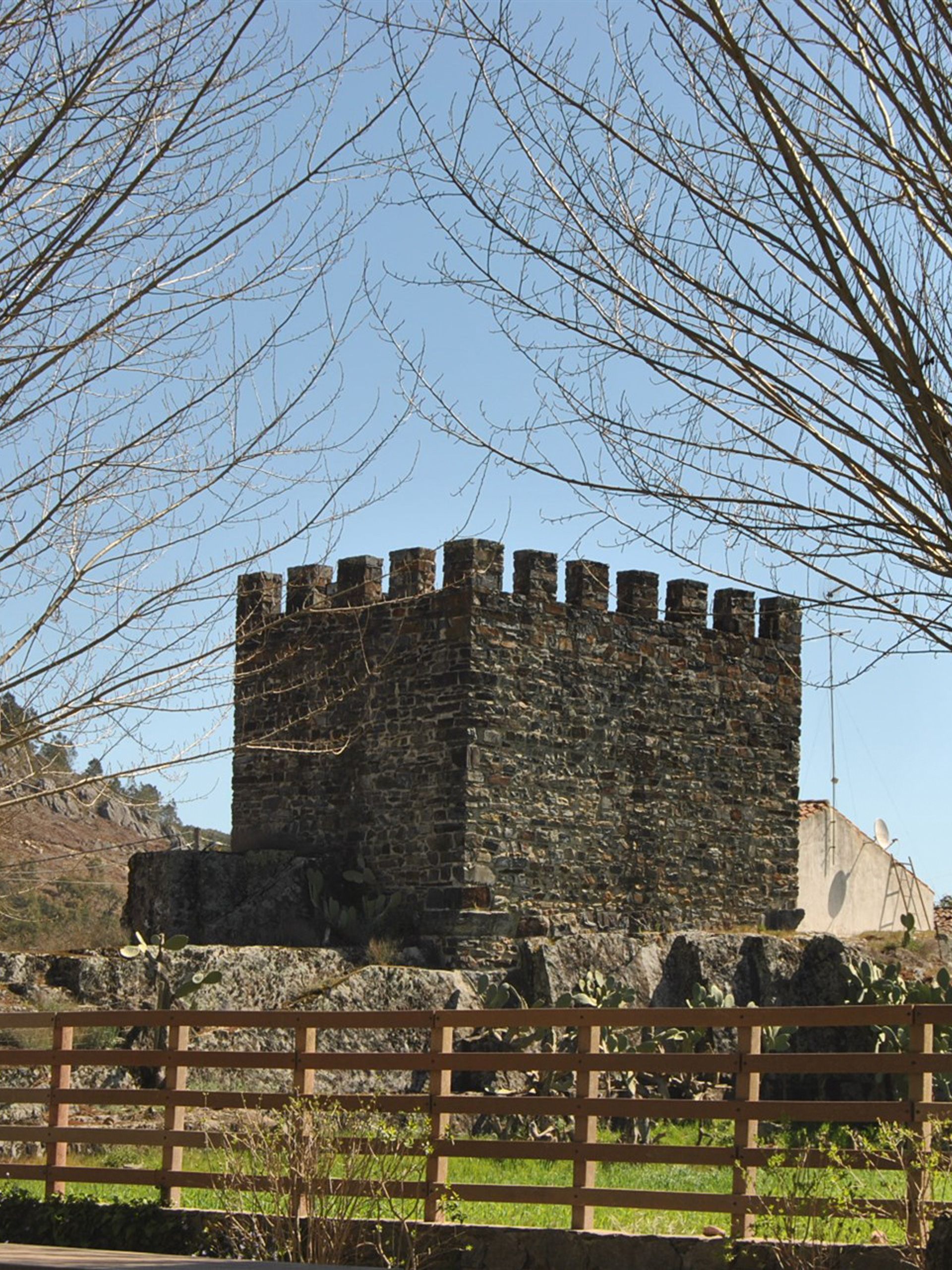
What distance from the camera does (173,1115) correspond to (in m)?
9.92

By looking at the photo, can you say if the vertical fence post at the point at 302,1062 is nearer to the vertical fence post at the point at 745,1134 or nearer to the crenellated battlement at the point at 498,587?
the vertical fence post at the point at 745,1134

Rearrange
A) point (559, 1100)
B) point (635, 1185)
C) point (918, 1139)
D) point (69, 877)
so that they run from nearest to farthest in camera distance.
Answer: point (918, 1139) → point (559, 1100) → point (635, 1185) → point (69, 877)

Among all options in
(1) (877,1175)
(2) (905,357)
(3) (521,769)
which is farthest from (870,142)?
(3) (521,769)

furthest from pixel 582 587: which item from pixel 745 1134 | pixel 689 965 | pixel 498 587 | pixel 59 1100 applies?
pixel 745 1134

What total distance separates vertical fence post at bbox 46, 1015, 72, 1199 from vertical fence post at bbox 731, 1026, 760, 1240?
12.6 feet

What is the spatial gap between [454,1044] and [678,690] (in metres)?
6.09

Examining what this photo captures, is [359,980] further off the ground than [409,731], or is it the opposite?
[409,731]

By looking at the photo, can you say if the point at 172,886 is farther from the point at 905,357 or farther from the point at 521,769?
the point at 905,357

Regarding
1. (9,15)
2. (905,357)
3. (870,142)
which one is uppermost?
(9,15)

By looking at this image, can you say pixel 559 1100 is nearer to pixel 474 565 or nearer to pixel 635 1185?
pixel 635 1185

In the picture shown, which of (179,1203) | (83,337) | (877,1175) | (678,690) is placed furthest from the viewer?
(678,690)

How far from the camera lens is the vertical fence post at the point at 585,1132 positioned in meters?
8.58

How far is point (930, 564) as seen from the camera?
6.64m

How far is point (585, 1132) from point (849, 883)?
64.2ft
